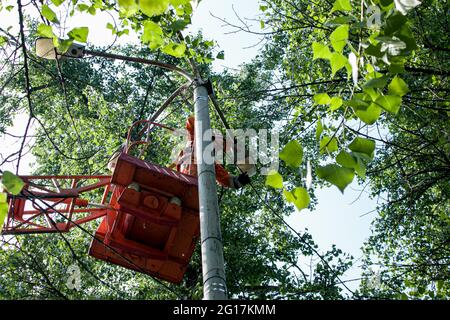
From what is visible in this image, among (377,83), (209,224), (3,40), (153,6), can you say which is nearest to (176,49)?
(3,40)

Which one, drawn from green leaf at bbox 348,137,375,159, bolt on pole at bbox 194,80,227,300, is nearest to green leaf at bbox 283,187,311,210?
green leaf at bbox 348,137,375,159

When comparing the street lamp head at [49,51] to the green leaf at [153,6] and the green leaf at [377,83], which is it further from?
the green leaf at [377,83]

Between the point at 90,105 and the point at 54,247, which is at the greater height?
the point at 90,105

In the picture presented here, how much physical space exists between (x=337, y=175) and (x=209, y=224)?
149 cm

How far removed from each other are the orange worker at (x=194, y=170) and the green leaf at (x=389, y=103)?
3.08 meters

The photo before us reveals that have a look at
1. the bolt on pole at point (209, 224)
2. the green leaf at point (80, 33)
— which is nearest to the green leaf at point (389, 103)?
the bolt on pole at point (209, 224)

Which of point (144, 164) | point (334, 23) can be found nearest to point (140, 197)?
point (144, 164)

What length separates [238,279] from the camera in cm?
1170

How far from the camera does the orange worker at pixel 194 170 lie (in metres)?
5.69

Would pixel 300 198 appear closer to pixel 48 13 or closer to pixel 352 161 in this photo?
pixel 352 161

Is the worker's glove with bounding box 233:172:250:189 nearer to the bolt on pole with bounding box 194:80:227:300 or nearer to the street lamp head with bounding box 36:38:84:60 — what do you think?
the bolt on pole with bounding box 194:80:227:300

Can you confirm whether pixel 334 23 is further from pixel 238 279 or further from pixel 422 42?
pixel 238 279

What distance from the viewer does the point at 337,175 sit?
2330 mm

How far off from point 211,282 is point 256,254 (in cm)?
922
